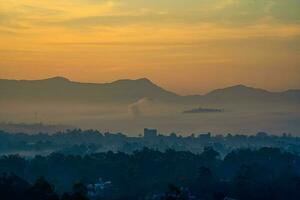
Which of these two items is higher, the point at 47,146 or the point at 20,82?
the point at 20,82

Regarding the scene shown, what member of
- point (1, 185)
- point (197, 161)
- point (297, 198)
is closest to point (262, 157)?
point (197, 161)

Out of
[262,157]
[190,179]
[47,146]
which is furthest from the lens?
A: [47,146]

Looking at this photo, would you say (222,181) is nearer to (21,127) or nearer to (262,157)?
(262,157)

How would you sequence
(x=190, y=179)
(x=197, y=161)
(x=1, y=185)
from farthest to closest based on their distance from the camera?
(x=197, y=161) → (x=190, y=179) → (x=1, y=185)

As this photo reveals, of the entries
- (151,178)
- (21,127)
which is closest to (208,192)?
(151,178)

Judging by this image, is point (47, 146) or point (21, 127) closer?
point (47, 146)

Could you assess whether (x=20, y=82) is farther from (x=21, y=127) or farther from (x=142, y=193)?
(x=142, y=193)
